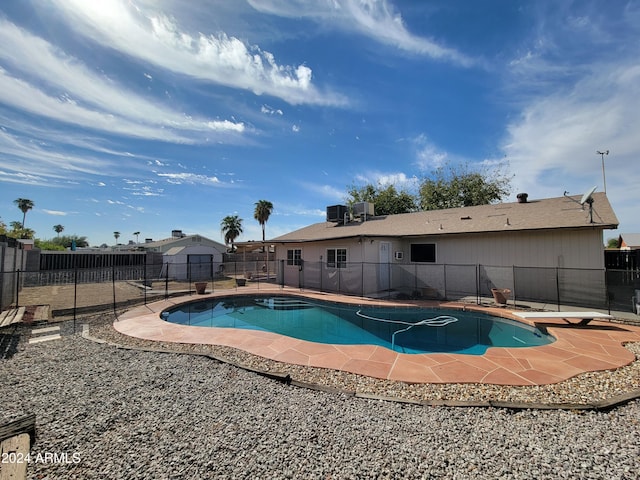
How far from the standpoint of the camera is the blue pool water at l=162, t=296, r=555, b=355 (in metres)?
7.44

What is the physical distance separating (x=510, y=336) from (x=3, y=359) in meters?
12.0

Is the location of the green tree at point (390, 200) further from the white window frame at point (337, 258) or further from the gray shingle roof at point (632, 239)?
the gray shingle roof at point (632, 239)

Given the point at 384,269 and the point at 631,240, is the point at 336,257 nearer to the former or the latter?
the point at 384,269

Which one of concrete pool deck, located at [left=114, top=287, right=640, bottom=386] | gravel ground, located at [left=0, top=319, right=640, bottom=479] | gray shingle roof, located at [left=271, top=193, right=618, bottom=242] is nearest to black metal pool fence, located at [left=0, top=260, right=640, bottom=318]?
gray shingle roof, located at [left=271, top=193, right=618, bottom=242]

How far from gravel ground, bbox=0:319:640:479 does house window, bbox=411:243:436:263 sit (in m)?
9.46

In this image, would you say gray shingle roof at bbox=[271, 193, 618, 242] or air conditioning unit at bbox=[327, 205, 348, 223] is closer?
gray shingle roof at bbox=[271, 193, 618, 242]

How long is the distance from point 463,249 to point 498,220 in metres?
1.98

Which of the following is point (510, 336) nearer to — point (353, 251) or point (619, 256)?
point (353, 251)

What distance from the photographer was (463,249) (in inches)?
493

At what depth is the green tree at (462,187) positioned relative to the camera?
84.8 ft

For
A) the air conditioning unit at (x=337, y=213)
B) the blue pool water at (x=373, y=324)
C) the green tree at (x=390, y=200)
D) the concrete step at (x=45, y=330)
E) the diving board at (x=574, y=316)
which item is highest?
the green tree at (x=390, y=200)

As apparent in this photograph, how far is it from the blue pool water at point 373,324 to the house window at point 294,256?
13.8ft

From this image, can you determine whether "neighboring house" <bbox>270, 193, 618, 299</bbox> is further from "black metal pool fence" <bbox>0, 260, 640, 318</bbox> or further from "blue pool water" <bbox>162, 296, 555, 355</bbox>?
"blue pool water" <bbox>162, 296, 555, 355</bbox>

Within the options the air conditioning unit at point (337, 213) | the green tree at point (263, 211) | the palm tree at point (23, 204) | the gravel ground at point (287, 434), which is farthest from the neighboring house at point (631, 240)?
the palm tree at point (23, 204)
